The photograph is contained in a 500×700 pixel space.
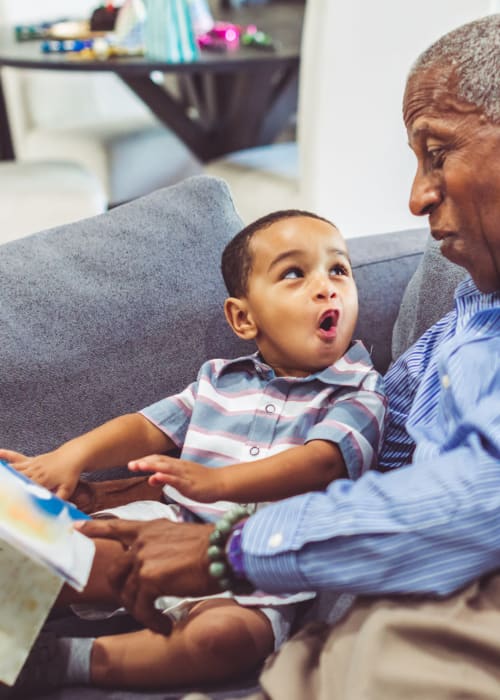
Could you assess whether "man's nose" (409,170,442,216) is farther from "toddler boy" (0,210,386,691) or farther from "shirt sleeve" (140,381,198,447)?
"shirt sleeve" (140,381,198,447)

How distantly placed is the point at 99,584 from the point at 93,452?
0.72 ft

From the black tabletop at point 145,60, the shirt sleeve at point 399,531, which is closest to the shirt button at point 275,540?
the shirt sleeve at point 399,531

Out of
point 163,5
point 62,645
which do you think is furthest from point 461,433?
point 163,5

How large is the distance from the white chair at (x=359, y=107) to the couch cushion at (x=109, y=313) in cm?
130

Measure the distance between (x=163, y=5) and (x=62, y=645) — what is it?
2505mm

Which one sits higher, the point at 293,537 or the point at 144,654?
the point at 293,537

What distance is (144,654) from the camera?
113cm

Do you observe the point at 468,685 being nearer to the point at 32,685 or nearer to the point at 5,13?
the point at 32,685

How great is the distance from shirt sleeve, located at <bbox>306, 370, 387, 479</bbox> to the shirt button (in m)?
0.27

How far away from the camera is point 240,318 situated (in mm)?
1473

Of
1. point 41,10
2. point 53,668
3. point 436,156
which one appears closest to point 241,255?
point 436,156

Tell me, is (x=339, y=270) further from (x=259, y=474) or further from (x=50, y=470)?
(x=50, y=470)

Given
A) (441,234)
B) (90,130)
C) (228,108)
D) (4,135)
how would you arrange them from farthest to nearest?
1. (4,135)
2. (228,108)
3. (90,130)
4. (441,234)

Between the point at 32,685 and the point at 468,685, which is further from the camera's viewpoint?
the point at 32,685
